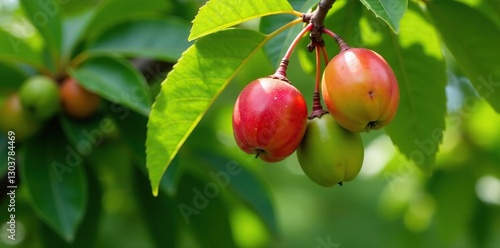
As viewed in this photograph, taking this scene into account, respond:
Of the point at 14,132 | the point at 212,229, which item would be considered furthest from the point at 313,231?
the point at 14,132

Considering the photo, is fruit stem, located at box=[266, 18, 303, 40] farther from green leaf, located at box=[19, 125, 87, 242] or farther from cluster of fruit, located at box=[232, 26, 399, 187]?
green leaf, located at box=[19, 125, 87, 242]

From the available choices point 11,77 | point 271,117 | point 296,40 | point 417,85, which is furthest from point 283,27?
point 11,77

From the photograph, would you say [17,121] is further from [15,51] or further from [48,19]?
[48,19]

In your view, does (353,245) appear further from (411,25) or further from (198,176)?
(411,25)

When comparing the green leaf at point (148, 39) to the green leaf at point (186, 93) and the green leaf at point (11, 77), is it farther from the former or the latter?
the green leaf at point (186, 93)

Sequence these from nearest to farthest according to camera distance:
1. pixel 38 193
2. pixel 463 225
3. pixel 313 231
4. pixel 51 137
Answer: pixel 38 193 < pixel 51 137 < pixel 463 225 < pixel 313 231

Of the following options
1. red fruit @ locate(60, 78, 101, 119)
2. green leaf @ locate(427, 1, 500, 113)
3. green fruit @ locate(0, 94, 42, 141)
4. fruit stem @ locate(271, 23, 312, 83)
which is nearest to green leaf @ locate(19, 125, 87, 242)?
green fruit @ locate(0, 94, 42, 141)
